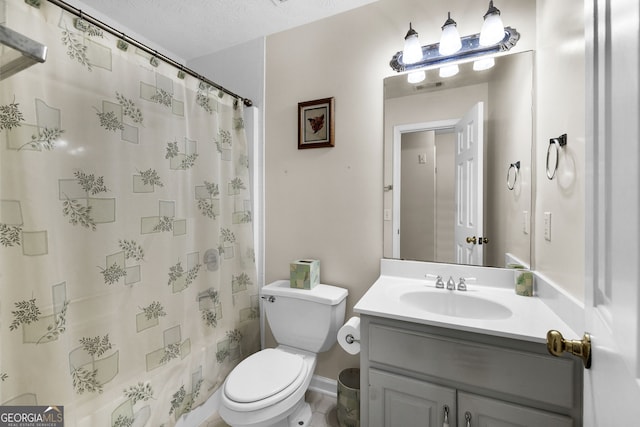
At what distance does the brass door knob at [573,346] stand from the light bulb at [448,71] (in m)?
1.32

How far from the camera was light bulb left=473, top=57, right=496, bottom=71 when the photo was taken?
4.58 ft

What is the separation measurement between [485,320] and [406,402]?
44 centimetres

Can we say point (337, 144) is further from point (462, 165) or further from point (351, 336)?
point (351, 336)

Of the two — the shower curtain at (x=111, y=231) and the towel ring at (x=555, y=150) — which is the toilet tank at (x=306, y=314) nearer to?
the shower curtain at (x=111, y=231)

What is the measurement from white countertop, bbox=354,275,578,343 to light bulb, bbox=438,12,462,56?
46.5 inches

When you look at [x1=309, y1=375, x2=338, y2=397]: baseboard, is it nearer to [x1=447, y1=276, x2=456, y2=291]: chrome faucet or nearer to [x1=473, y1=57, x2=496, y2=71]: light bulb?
[x1=447, y1=276, x2=456, y2=291]: chrome faucet

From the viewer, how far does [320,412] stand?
165 centimetres

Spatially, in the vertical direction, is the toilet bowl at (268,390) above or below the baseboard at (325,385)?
above

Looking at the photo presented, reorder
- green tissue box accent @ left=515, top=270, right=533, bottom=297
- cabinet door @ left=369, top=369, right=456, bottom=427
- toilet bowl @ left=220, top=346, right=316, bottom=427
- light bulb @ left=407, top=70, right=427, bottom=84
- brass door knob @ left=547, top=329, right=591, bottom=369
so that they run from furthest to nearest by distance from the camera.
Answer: light bulb @ left=407, top=70, right=427, bottom=84
green tissue box accent @ left=515, top=270, right=533, bottom=297
toilet bowl @ left=220, top=346, right=316, bottom=427
cabinet door @ left=369, top=369, right=456, bottom=427
brass door knob @ left=547, top=329, right=591, bottom=369

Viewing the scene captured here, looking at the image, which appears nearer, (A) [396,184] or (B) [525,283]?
(B) [525,283]

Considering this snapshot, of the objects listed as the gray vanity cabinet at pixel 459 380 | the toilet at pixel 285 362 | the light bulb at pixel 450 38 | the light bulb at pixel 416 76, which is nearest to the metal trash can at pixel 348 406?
the toilet at pixel 285 362

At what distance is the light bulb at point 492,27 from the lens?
1288 mm

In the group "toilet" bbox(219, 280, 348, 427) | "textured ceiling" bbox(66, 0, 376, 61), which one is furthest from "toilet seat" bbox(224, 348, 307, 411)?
"textured ceiling" bbox(66, 0, 376, 61)

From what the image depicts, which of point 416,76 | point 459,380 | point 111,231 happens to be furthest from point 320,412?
point 416,76
